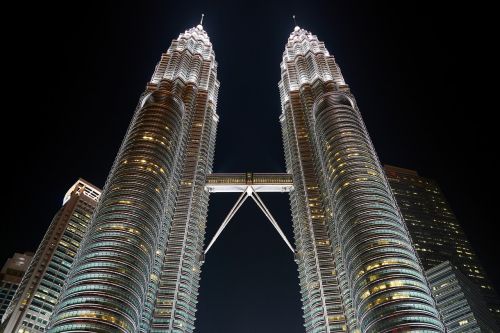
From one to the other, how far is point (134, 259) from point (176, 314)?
17.5 meters

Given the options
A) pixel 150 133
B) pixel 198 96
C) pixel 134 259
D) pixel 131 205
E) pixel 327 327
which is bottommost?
pixel 327 327

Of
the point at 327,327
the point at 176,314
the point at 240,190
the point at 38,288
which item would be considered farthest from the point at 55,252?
the point at 327,327

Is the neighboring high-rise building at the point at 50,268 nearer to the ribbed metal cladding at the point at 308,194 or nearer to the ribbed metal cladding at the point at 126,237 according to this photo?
the ribbed metal cladding at the point at 126,237

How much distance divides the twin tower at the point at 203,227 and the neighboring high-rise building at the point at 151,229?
0.86 feet

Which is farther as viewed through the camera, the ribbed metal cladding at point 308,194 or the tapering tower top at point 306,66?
the tapering tower top at point 306,66

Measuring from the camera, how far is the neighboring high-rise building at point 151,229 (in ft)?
295

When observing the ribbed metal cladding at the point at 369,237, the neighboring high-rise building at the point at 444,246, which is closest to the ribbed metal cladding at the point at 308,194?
the ribbed metal cladding at the point at 369,237

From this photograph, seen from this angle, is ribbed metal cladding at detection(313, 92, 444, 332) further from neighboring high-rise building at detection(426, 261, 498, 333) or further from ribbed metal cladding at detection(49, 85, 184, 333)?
neighboring high-rise building at detection(426, 261, 498, 333)

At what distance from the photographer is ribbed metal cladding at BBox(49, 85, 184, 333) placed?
87500mm

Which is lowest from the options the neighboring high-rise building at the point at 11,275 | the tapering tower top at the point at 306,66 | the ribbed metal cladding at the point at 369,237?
the ribbed metal cladding at the point at 369,237

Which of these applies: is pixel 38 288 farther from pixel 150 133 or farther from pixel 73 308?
pixel 73 308

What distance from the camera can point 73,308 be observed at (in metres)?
87.1

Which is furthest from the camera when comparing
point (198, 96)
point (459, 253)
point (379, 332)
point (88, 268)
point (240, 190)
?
point (459, 253)

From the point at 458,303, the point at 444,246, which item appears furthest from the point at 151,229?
the point at 444,246
